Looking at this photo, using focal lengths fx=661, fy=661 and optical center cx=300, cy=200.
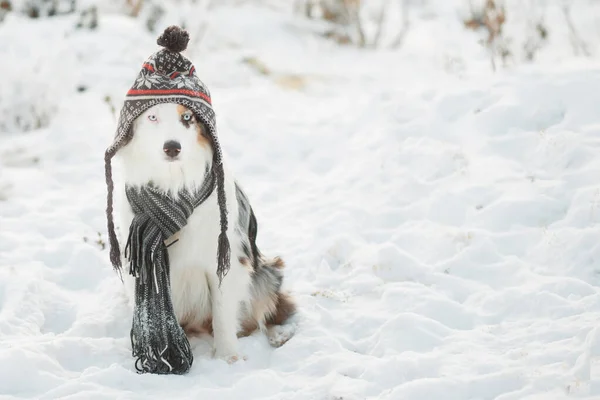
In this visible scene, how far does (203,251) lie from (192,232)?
0.37 feet

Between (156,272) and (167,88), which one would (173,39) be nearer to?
(167,88)

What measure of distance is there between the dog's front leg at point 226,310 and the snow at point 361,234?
12 cm

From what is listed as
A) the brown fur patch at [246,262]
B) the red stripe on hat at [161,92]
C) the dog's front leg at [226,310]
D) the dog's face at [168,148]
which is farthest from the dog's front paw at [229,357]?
the red stripe on hat at [161,92]

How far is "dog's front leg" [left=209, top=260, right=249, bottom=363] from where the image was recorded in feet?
11.1

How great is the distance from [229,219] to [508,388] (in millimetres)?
1510

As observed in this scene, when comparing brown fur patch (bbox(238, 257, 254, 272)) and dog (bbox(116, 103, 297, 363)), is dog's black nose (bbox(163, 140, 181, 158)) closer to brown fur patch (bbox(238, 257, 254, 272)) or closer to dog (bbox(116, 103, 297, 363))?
dog (bbox(116, 103, 297, 363))

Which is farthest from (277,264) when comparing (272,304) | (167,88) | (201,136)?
(167,88)

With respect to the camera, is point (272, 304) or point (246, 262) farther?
point (272, 304)

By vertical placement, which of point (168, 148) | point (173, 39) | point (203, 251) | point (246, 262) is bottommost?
point (246, 262)

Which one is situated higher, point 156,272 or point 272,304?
point 156,272

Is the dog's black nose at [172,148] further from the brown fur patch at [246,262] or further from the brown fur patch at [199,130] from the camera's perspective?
the brown fur patch at [246,262]

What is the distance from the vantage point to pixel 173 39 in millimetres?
2936

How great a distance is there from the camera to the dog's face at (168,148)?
2.98 meters

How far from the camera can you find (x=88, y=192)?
536cm
